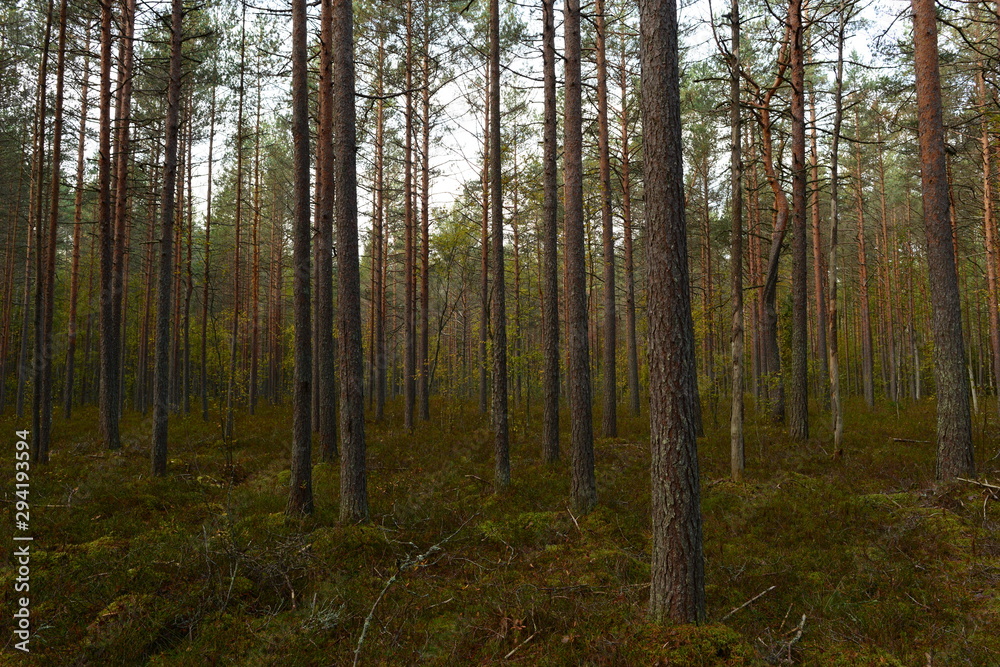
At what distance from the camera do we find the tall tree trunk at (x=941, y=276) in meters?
7.18

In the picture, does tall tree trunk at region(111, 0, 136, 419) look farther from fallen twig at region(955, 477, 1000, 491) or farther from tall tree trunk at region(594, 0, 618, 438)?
fallen twig at region(955, 477, 1000, 491)

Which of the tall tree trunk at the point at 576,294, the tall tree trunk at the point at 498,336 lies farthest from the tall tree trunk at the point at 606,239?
the tall tree trunk at the point at 498,336

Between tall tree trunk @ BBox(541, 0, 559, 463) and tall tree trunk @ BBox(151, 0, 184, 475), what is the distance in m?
6.70

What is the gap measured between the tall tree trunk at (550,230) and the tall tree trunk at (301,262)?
3895mm

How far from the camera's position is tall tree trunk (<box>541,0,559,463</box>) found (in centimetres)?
814

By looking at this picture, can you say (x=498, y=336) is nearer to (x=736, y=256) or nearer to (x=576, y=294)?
(x=576, y=294)

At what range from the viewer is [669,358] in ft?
12.5

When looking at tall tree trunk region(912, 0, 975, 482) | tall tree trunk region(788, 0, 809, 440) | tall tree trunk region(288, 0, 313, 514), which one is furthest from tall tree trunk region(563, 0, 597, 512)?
tall tree trunk region(788, 0, 809, 440)

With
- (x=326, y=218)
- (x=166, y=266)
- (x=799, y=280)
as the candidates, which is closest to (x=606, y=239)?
(x=799, y=280)

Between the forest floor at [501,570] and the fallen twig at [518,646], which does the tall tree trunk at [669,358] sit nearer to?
the forest floor at [501,570]

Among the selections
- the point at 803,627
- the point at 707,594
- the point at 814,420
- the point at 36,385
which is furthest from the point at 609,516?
the point at 36,385

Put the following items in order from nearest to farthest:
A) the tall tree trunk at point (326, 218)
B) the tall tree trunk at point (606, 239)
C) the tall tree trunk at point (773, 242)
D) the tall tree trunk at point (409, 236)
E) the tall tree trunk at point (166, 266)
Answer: the tall tree trunk at point (326, 218) → the tall tree trunk at point (773, 242) → the tall tree trunk at point (166, 266) → the tall tree trunk at point (606, 239) → the tall tree trunk at point (409, 236)

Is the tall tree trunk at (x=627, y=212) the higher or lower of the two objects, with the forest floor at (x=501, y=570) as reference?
higher

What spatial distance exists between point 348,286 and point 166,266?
495cm
